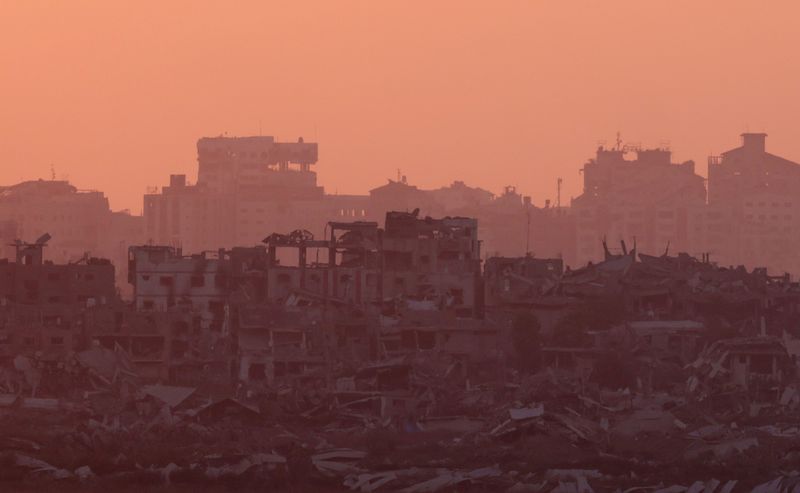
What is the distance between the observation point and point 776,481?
4338 cm

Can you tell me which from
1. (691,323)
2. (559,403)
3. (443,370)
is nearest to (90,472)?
(559,403)

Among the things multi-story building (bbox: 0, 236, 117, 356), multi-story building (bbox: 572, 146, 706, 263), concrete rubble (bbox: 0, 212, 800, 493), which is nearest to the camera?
concrete rubble (bbox: 0, 212, 800, 493)

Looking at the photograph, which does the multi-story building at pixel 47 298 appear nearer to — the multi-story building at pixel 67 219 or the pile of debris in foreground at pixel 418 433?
the pile of debris in foreground at pixel 418 433

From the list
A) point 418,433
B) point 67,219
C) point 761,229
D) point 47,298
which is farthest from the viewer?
point 761,229

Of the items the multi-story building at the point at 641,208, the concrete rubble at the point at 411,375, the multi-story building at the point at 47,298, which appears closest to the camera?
the concrete rubble at the point at 411,375

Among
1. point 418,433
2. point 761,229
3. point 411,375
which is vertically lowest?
point 418,433

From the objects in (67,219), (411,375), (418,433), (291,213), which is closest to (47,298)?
(411,375)

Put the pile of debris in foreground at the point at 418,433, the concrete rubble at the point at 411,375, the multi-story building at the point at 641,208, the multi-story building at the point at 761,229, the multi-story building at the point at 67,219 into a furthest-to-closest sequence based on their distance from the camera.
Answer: the multi-story building at the point at 641,208, the multi-story building at the point at 761,229, the multi-story building at the point at 67,219, the concrete rubble at the point at 411,375, the pile of debris in foreground at the point at 418,433

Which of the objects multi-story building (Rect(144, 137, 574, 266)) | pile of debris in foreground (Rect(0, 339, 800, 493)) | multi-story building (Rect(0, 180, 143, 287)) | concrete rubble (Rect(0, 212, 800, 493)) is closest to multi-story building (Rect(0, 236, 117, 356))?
concrete rubble (Rect(0, 212, 800, 493))

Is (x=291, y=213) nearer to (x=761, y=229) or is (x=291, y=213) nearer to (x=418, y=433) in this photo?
(x=761, y=229)

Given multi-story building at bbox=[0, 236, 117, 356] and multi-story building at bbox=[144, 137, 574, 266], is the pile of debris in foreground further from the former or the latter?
multi-story building at bbox=[144, 137, 574, 266]

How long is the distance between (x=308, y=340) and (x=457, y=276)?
11.6 meters

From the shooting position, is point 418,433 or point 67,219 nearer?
point 418,433

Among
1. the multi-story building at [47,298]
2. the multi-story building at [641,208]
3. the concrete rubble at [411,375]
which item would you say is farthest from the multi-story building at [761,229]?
the multi-story building at [47,298]
